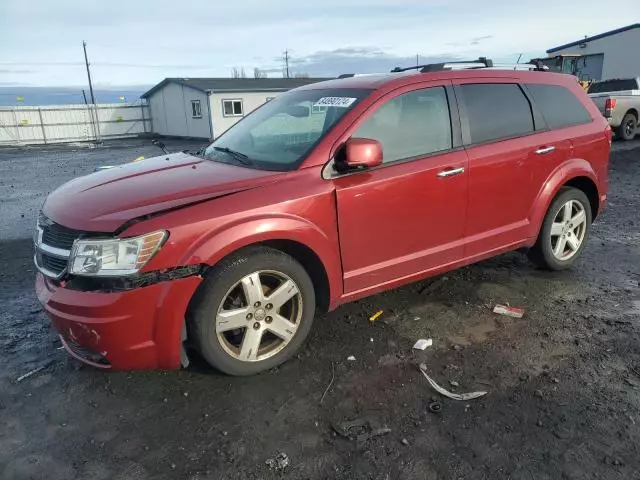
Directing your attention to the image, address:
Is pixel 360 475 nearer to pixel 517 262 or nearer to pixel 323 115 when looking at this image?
pixel 323 115

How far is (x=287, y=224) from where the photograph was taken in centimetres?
312

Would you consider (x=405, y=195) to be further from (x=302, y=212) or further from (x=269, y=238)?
(x=269, y=238)

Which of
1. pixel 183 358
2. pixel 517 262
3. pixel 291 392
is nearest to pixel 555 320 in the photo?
pixel 517 262

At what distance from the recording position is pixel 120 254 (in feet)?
9.02

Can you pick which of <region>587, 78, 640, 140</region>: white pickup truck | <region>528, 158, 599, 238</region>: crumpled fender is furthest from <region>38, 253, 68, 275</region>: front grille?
<region>587, 78, 640, 140</region>: white pickup truck

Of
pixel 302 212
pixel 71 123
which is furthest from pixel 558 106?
pixel 71 123

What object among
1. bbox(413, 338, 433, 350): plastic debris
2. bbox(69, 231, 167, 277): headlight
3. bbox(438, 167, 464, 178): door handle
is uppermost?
bbox(438, 167, 464, 178): door handle

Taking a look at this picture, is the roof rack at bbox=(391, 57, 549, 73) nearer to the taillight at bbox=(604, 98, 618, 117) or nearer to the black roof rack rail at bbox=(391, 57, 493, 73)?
the black roof rack rail at bbox=(391, 57, 493, 73)

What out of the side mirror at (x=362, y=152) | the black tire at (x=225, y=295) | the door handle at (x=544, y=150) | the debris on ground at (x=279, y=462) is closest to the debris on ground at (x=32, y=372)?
the black tire at (x=225, y=295)

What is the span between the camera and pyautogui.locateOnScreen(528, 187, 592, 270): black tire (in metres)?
4.67

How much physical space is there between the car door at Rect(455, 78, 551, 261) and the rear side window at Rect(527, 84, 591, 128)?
5.9 inches

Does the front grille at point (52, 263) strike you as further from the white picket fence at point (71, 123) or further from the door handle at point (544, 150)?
the white picket fence at point (71, 123)

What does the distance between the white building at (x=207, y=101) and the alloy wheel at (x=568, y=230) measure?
917 inches

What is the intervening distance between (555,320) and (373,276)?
1.56 metres
